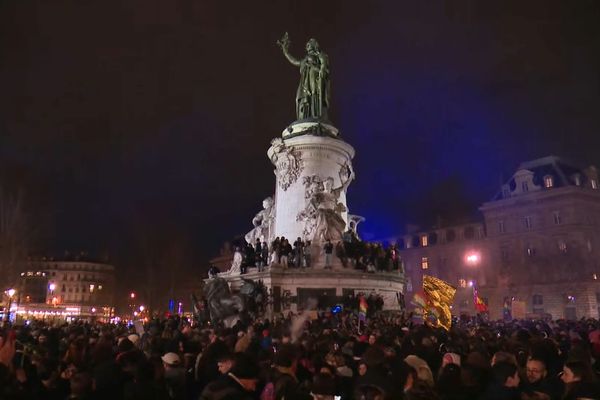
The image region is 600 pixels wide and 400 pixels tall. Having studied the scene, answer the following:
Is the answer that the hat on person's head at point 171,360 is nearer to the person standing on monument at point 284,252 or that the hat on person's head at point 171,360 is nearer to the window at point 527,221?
A: the person standing on monument at point 284,252

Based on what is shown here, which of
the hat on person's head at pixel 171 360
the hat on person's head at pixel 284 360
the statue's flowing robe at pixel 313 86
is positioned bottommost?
the hat on person's head at pixel 171 360

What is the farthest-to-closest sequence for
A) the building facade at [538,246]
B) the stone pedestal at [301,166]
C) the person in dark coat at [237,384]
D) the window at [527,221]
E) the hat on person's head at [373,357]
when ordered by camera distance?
the window at [527,221] → the building facade at [538,246] → the stone pedestal at [301,166] → the hat on person's head at [373,357] → the person in dark coat at [237,384]

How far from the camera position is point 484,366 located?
6863mm

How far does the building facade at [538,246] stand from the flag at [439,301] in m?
39.2

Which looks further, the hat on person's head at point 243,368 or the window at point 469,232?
the window at point 469,232

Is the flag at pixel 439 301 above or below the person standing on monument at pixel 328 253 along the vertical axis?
below

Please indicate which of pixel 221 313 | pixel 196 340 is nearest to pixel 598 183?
pixel 221 313

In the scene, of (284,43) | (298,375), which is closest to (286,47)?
(284,43)

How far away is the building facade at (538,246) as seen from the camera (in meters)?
62.5

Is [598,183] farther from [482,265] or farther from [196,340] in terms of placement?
[196,340]

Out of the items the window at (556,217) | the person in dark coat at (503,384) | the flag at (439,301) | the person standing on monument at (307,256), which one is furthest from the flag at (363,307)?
the window at (556,217)

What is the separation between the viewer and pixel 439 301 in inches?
813

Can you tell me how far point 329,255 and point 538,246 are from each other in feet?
165

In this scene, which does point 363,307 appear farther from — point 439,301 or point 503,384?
point 503,384
